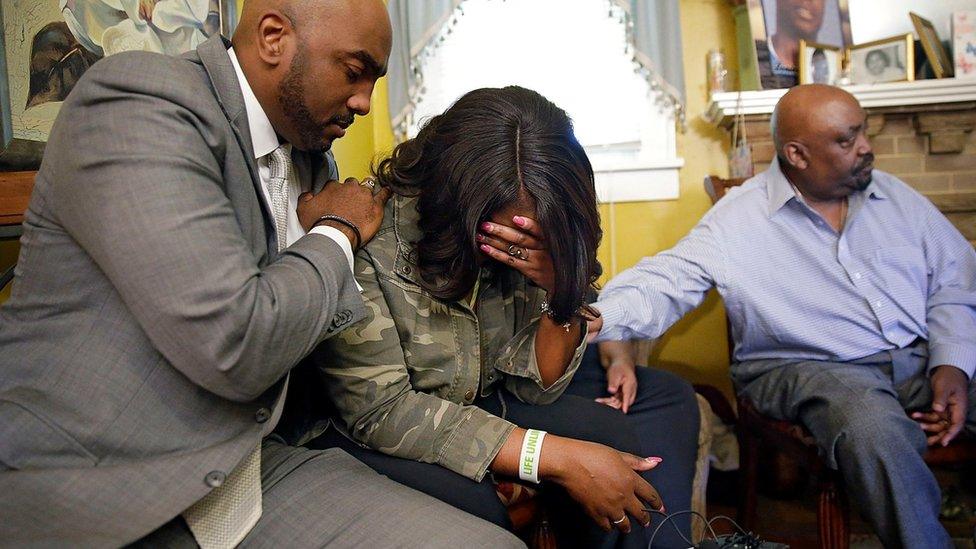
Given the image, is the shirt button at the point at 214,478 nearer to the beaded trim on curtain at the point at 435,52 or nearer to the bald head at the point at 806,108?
the bald head at the point at 806,108

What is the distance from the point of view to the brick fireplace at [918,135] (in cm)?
260

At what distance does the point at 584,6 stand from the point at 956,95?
1296mm

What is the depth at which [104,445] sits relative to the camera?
95 centimetres

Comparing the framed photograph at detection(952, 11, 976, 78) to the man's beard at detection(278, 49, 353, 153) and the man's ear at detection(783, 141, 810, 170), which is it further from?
the man's beard at detection(278, 49, 353, 153)

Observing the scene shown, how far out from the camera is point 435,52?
2.94 metres

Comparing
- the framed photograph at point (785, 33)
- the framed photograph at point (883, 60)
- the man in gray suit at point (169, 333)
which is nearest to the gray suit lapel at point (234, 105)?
the man in gray suit at point (169, 333)

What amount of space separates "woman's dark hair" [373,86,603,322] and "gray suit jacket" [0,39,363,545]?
0.98 feet

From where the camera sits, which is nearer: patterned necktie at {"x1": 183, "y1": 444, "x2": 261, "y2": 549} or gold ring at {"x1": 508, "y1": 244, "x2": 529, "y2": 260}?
patterned necktie at {"x1": 183, "y1": 444, "x2": 261, "y2": 549}

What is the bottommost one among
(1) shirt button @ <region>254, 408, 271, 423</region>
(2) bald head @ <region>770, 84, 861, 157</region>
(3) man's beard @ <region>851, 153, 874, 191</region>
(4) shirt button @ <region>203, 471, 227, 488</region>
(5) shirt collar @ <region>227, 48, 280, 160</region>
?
(4) shirt button @ <region>203, 471, 227, 488</region>

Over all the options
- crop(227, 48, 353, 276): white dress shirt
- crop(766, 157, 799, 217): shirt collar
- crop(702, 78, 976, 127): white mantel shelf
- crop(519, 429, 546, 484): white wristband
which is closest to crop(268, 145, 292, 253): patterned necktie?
crop(227, 48, 353, 276): white dress shirt

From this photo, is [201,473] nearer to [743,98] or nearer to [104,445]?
[104,445]

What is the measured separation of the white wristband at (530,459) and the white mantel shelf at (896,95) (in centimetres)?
180

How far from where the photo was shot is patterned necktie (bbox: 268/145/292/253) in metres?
1.23

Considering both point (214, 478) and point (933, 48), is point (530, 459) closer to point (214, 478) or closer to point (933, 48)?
point (214, 478)
